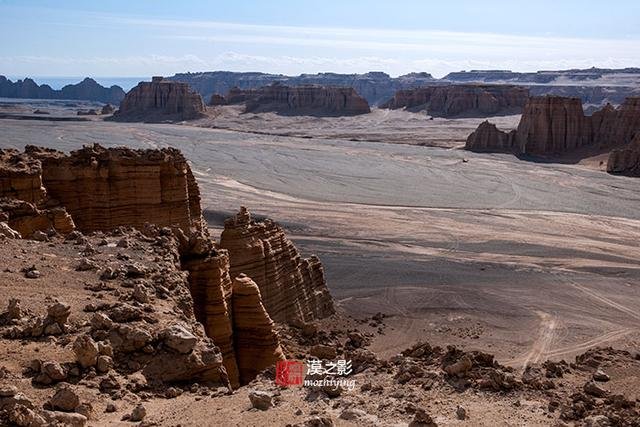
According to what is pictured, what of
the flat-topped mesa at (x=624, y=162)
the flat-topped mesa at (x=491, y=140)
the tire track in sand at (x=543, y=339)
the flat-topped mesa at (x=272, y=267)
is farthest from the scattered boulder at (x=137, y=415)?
the flat-topped mesa at (x=491, y=140)

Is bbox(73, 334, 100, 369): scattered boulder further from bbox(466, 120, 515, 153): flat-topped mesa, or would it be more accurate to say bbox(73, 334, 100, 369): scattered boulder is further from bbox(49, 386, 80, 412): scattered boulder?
bbox(466, 120, 515, 153): flat-topped mesa

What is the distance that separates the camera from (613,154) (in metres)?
70.1

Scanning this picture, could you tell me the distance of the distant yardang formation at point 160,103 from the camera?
Result: 132750mm

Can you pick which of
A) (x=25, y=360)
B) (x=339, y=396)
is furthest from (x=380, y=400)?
(x=25, y=360)

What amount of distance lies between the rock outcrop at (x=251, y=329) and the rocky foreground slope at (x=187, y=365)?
21 millimetres

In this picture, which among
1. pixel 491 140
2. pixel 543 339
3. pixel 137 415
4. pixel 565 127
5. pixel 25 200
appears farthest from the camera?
pixel 491 140

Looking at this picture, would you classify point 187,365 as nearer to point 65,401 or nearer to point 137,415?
point 137,415

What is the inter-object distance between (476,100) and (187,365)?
446ft

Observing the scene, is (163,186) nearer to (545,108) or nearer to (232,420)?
(232,420)

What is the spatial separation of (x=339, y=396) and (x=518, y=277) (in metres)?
23.7

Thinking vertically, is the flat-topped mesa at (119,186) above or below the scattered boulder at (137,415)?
above

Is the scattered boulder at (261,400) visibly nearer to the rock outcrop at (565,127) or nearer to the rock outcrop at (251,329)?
the rock outcrop at (251,329)

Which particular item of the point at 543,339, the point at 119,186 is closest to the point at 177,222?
the point at 119,186

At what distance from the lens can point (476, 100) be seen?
453 feet
